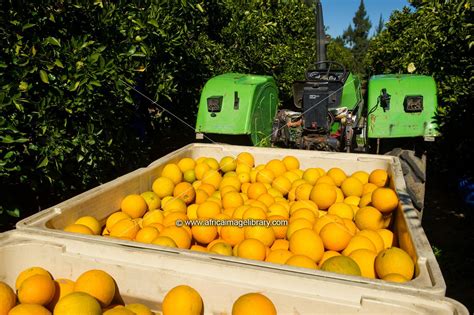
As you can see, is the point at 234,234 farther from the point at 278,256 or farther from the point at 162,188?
the point at 162,188

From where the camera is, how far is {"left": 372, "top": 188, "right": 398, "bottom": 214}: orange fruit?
2.16m

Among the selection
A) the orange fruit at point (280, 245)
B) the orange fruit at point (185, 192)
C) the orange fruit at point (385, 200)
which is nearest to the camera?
the orange fruit at point (280, 245)

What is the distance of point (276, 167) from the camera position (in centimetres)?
310

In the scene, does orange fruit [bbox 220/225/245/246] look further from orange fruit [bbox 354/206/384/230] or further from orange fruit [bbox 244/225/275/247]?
orange fruit [bbox 354/206/384/230]

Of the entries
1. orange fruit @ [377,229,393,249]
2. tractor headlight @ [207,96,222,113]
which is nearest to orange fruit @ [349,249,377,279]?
orange fruit @ [377,229,393,249]

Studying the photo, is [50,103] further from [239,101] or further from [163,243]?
[239,101]

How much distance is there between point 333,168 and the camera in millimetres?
2984

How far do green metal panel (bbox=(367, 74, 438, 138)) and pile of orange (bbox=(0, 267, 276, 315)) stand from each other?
10.7 ft

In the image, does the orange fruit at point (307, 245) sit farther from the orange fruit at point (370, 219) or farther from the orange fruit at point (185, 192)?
the orange fruit at point (185, 192)

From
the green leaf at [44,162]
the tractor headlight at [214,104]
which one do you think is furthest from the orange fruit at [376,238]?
the tractor headlight at [214,104]

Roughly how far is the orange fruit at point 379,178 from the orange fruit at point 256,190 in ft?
2.35

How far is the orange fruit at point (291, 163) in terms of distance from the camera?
3179 millimetres

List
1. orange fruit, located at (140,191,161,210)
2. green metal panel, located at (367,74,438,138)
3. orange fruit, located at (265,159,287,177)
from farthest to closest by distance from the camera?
green metal panel, located at (367,74,438,138) → orange fruit, located at (265,159,287,177) → orange fruit, located at (140,191,161,210)

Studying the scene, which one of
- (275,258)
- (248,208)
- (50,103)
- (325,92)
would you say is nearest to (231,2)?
(325,92)
